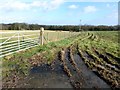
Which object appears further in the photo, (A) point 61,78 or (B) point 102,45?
(B) point 102,45

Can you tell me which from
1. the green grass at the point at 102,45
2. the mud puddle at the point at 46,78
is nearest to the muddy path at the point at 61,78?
the mud puddle at the point at 46,78

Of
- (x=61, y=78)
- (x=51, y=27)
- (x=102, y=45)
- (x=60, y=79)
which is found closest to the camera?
(x=60, y=79)

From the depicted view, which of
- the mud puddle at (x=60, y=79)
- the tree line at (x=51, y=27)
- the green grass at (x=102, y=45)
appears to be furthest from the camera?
the tree line at (x=51, y=27)

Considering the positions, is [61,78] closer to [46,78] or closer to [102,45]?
[46,78]

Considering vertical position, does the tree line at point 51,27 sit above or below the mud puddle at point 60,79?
above

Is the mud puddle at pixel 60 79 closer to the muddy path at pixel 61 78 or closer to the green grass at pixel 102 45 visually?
the muddy path at pixel 61 78

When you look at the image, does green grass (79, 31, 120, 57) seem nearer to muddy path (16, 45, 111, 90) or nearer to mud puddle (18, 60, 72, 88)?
muddy path (16, 45, 111, 90)

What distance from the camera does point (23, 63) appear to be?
11.2 metres

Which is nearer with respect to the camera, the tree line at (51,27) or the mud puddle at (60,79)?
the mud puddle at (60,79)

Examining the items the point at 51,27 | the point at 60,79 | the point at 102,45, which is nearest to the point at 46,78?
the point at 60,79

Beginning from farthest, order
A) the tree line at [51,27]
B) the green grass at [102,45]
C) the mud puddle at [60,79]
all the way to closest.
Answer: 1. the tree line at [51,27]
2. the green grass at [102,45]
3. the mud puddle at [60,79]

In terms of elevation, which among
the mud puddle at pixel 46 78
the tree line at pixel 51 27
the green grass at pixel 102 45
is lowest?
the mud puddle at pixel 46 78

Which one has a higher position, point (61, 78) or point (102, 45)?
point (102, 45)

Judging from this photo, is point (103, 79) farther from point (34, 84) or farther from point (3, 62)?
point (3, 62)
